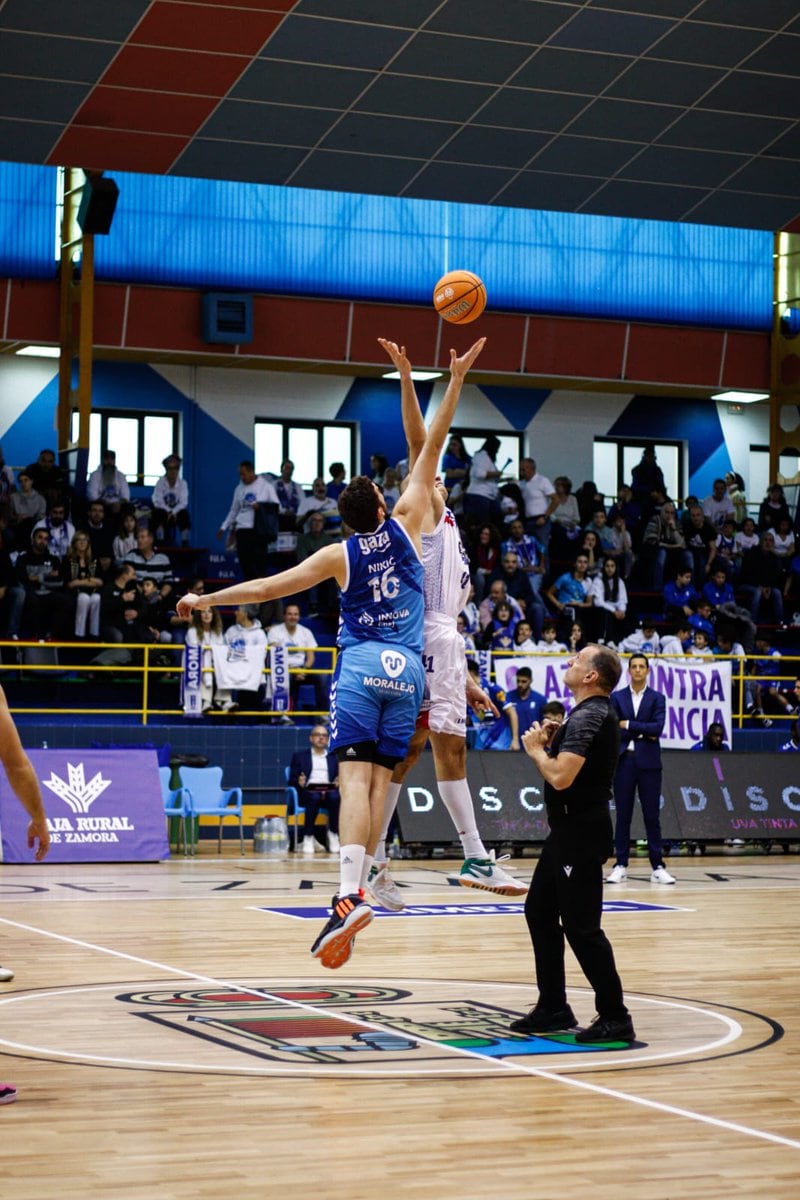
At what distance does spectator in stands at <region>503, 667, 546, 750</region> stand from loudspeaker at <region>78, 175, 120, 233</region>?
10.0 meters

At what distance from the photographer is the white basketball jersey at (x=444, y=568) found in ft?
29.1

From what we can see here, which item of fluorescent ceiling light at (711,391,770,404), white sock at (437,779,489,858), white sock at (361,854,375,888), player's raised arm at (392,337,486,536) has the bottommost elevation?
white sock at (361,854,375,888)

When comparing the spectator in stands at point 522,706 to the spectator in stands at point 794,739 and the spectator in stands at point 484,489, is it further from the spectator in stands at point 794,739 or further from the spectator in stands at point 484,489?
the spectator in stands at point 484,489

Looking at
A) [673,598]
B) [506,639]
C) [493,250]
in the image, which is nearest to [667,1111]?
[506,639]

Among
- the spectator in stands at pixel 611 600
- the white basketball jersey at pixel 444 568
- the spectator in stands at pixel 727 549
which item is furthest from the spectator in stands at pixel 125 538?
the white basketball jersey at pixel 444 568

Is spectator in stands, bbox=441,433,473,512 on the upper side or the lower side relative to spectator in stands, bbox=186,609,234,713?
upper

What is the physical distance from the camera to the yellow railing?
20.7 metres

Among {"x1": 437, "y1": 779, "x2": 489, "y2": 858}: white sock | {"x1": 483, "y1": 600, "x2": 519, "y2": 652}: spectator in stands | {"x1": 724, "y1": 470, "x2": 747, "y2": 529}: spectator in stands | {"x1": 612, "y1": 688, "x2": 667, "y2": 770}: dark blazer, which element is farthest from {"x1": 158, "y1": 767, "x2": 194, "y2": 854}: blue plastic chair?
{"x1": 724, "y1": 470, "x2": 747, "y2": 529}: spectator in stands

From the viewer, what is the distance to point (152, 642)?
71.8 feet

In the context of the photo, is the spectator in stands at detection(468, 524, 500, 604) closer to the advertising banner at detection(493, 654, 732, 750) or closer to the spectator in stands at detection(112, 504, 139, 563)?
the advertising banner at detection(493, 654, 732, 750)

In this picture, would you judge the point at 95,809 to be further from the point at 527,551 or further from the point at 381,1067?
the point at 381,1067

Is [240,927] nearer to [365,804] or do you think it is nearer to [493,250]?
[365,804]

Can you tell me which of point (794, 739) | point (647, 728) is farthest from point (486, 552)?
point (647, 728)

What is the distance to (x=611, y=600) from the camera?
2520 centimetres
